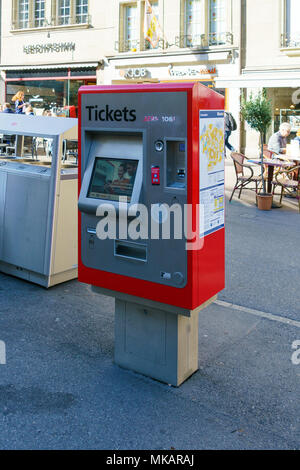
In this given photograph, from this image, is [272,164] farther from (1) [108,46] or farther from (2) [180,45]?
(1) [108,46]

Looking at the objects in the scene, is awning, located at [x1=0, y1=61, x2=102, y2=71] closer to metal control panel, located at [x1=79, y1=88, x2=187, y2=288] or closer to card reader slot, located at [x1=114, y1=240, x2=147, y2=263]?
metal control panel, located at [x1=79, y1=88, x2=187, y2=288]

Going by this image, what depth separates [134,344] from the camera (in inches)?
144

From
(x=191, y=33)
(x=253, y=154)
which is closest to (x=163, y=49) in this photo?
(x=191, y=33)

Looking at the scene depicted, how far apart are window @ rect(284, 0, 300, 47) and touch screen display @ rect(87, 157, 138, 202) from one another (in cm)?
1873

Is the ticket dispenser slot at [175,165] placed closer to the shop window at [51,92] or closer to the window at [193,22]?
the window at [193,22]

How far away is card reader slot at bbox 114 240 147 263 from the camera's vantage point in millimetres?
3412

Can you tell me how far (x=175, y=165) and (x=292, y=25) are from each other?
63.4ft

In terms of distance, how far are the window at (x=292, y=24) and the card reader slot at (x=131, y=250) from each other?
18843 mm

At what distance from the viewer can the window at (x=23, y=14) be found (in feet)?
92.1

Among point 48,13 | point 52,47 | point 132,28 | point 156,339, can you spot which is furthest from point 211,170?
point 48,13

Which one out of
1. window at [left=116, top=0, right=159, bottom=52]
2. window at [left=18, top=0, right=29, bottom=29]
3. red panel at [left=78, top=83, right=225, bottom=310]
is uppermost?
window at [left=18, top=0, right=29, bottom=29]

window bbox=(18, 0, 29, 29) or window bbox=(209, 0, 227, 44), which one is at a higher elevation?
window bbox=(18, 0, 29, 29)

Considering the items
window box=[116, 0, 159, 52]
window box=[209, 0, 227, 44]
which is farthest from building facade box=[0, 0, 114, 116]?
window box=[209, 0, 227, 44]

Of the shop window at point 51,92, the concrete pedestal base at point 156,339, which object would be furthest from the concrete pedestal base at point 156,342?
the shop window at point 51,92
